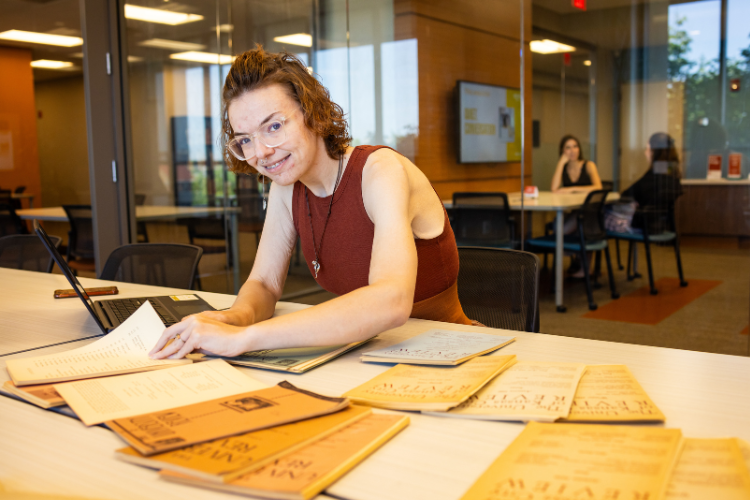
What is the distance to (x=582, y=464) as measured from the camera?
0.71m

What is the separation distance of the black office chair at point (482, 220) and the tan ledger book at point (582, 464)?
10.7 feet

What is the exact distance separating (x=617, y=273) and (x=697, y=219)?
553mm

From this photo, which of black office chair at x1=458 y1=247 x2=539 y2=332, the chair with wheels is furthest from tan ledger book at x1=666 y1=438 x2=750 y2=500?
the chair with wheels

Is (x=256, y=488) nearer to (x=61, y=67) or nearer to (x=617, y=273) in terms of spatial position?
(x=617, y=273)

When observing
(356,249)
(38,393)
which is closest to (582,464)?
(38,393)

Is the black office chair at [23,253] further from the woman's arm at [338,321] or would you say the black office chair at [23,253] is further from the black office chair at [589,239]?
the black office chair at [589,239]

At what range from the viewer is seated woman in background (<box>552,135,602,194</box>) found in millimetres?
3576

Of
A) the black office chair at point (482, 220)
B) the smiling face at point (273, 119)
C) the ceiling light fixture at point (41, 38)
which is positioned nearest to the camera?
the smiling face at point (273, 119)

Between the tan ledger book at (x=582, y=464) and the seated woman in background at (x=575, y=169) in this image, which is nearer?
the tan ledger book at (x=582, y=464)

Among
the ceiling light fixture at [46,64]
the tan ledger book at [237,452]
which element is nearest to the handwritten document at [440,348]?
the tan ledger book at [237,452]

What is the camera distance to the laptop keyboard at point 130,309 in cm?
156

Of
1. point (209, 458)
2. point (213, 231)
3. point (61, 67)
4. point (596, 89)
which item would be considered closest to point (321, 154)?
point (209, 458)

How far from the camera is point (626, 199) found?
11.5ft

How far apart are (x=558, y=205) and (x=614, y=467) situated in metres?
3.34
